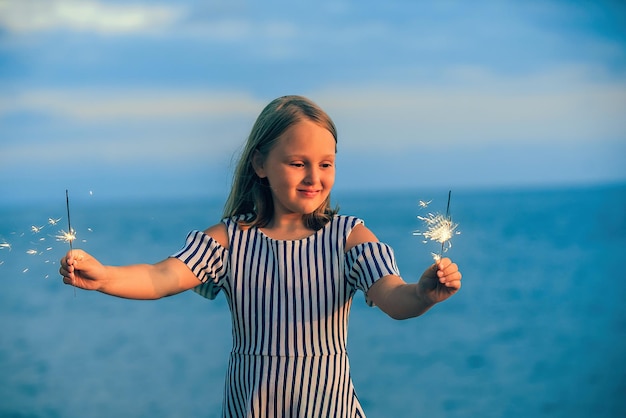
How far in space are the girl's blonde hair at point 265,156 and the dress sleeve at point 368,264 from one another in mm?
165

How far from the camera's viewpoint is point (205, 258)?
2746mm

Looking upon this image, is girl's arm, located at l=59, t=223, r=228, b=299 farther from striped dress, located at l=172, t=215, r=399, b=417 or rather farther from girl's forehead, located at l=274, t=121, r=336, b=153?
girl's forehead, located at l=274, t=121, r=336, b=153

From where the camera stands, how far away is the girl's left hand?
87.6 inches

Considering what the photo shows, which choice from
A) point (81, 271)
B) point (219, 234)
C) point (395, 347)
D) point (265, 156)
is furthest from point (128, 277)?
point (395, 347)

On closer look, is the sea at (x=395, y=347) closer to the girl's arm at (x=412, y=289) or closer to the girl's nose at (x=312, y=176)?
the girl's arm at (x=412, y=289)

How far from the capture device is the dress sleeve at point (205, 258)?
2729 millimetres

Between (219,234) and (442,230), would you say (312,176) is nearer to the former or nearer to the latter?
(219,234)

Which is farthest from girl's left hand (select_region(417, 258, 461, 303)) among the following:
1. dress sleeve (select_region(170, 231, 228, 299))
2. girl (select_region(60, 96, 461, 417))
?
dress sleeve (select_region(170, 231, 228, 299))

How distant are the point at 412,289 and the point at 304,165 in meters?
0.53

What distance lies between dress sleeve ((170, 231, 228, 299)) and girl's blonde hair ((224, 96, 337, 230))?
12 centimetres

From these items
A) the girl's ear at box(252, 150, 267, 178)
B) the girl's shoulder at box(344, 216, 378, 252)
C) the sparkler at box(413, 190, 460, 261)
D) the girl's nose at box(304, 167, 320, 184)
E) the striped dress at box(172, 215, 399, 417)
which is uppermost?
the girl's ear at box(252, 150, 267, 178)

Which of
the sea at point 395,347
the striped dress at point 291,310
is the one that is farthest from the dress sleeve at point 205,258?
the sea at point 395,347

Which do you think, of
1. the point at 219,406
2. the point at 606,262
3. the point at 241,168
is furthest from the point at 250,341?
the point at 606,262

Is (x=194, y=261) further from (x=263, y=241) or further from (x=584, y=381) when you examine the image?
(x=584, y=381)
